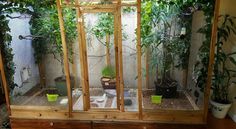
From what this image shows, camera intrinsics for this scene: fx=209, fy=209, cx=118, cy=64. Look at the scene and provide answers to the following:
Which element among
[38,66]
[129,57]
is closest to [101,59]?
[129,57]

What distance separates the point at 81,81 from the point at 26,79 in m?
0.68

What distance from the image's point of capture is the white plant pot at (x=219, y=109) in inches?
95.9

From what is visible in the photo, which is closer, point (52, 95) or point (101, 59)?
point (101, 59)

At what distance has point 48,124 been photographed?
2.28 metres

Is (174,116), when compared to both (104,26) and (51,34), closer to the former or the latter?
(104,26)

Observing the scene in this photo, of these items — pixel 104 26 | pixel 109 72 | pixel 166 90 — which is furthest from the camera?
pixel 166 90

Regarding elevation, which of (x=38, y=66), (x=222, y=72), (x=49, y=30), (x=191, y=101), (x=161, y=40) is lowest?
(x=191, y=101)

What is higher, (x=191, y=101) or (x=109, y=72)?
(x=109, y=72)

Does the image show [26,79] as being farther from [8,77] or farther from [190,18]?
[190,18]

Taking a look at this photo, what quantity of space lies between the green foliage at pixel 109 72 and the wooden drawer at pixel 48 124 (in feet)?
1.82

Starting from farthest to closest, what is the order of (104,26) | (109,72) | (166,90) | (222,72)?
(222,72)
(166,90)
(109,72)
(104,26)

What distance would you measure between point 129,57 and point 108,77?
1.00 feet

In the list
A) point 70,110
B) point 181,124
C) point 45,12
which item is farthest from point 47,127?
point 181,124

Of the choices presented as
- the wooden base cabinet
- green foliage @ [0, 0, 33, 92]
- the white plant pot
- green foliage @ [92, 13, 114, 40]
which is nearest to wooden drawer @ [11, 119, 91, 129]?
the wooden base cabinet
